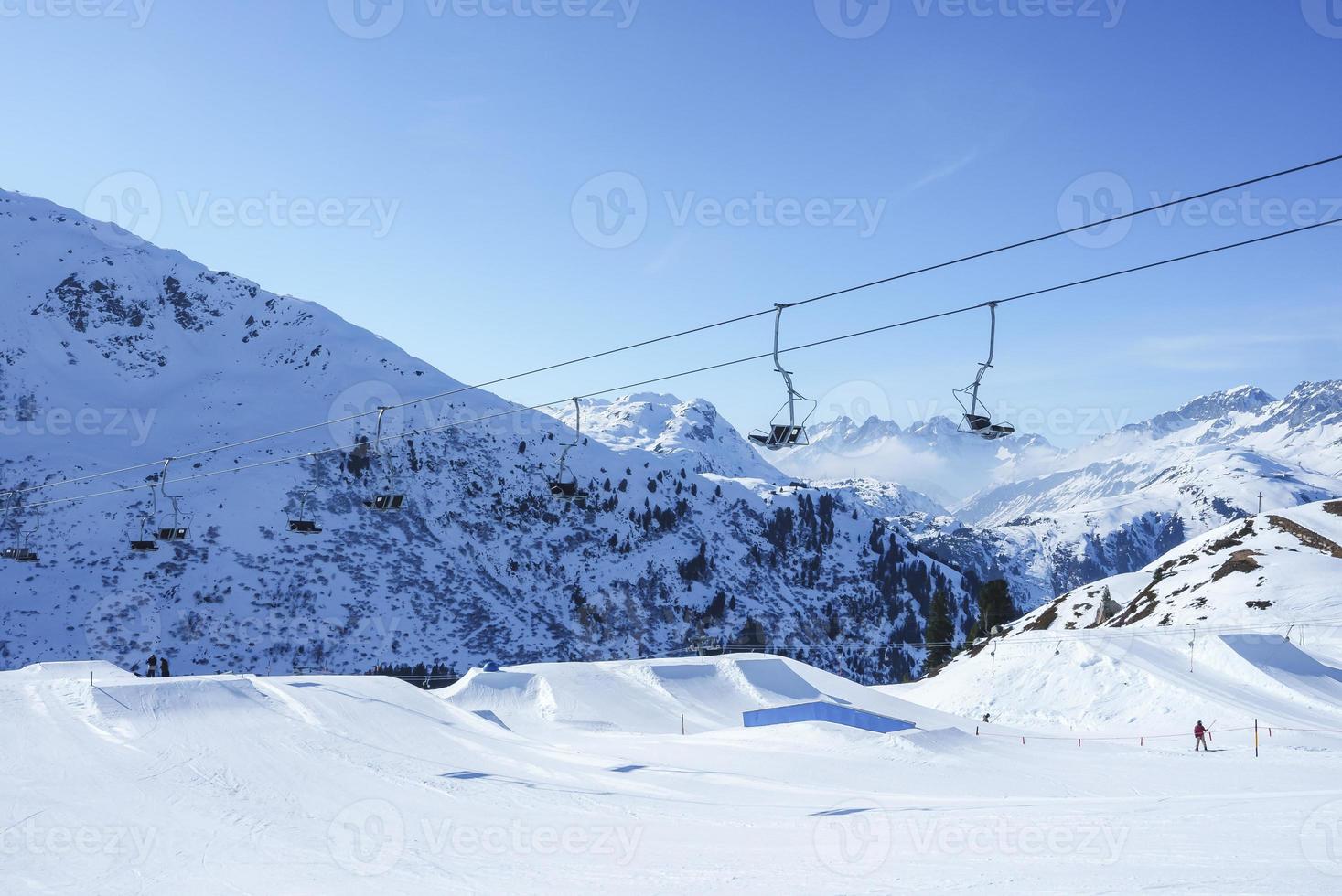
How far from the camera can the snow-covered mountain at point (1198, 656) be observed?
1796 inches

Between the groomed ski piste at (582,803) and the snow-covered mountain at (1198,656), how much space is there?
203 inches

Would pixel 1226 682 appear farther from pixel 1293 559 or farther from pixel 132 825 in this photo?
pixel 132 825

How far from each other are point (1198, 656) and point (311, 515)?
346ft

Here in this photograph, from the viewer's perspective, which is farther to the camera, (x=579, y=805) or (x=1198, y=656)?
(x=1198, y=656)

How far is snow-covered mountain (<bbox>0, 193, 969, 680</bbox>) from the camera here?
10050cm

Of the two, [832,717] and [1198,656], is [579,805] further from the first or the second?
[1198,656]

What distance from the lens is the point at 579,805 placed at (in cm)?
1936

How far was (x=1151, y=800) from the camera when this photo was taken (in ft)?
61.4

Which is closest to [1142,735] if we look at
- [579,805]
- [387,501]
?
[579,805]

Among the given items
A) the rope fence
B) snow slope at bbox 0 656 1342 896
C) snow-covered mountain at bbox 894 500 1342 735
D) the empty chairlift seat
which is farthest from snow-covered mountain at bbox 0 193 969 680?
the rope fence

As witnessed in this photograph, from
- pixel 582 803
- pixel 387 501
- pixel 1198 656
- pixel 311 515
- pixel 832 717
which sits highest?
pixel 311 515

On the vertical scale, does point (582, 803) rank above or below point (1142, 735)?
above

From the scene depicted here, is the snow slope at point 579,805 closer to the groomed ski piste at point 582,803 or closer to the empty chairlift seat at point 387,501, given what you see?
the groomed ski piste at point 582,803

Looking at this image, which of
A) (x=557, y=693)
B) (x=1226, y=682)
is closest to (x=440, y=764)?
(x=557, y=693)
